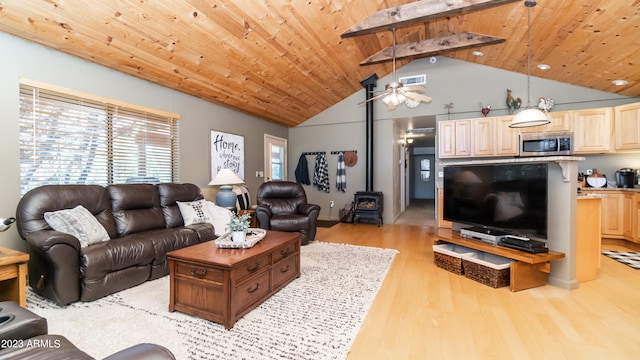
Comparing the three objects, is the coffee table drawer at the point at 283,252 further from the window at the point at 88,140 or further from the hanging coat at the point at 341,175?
the hanging coat at the point at 341,175

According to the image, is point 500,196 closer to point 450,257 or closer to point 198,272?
point 450,257

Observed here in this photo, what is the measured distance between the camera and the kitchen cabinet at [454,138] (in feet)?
17.4

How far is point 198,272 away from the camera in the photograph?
80.7 inches

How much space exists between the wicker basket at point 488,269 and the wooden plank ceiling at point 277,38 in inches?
113

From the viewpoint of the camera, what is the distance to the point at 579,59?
3988 millimetres

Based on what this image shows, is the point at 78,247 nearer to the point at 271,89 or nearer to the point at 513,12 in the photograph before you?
the point at 271,89

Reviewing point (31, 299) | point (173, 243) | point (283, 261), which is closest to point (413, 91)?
point (283, 261)

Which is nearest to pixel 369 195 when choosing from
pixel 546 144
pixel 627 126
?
pixel 546 144

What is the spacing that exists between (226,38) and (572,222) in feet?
13.9

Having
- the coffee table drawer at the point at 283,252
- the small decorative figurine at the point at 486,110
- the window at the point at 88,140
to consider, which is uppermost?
the small decorative figurine at the point at 486,110

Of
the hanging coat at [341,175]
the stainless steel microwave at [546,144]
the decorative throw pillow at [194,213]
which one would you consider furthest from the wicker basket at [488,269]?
the hanging coat at [341,175]

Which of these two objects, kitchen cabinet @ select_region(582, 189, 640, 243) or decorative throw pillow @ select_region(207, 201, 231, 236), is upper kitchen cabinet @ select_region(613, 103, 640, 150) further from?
decorative throw pillow @ select_region(207, 201, 231, 236)

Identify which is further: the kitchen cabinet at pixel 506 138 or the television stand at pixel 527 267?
the kitchen cabinet at pixel 506 138

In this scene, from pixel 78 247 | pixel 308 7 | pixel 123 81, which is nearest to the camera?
pixel 78 247
